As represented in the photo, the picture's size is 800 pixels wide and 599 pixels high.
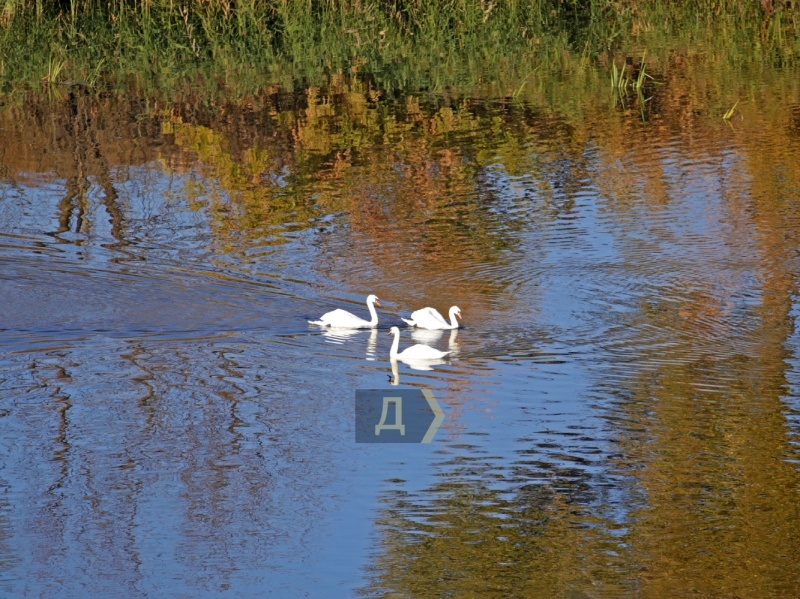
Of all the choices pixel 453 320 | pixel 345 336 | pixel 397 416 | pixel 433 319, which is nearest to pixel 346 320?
pixel 345 336

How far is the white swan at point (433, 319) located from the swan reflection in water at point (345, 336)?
32 centimetres

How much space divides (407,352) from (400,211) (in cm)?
407

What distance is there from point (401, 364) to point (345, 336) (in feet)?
2.31

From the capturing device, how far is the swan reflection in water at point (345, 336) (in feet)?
29.4

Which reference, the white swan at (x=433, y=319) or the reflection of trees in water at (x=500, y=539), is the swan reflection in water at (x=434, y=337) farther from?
the reflection of trees in water at (x=500, y=539)

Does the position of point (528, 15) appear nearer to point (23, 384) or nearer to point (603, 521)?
point (23, 384)

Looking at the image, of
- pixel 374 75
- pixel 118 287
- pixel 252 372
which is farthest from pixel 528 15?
pixel 252 372

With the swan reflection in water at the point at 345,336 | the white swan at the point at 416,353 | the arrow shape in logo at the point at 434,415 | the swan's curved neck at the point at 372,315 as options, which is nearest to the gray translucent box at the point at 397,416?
the arrow shape in logo at the point at 434,415

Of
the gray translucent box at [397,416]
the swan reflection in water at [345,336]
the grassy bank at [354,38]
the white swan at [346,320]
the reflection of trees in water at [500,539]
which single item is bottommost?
the reflection of trees in water at [500,539]

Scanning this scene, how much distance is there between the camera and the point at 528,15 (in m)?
22.7

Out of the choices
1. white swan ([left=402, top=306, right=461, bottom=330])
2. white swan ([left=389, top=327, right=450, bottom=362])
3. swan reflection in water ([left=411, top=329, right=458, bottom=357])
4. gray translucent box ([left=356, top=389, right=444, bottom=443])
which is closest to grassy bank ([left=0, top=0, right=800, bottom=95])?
white swan ([left=402, top=306, right=461, bottom=330])

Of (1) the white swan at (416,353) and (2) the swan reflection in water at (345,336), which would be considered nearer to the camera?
(1) the white swan at (416,353)

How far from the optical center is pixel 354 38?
2111cm

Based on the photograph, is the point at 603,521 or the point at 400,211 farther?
the point at 400,211
